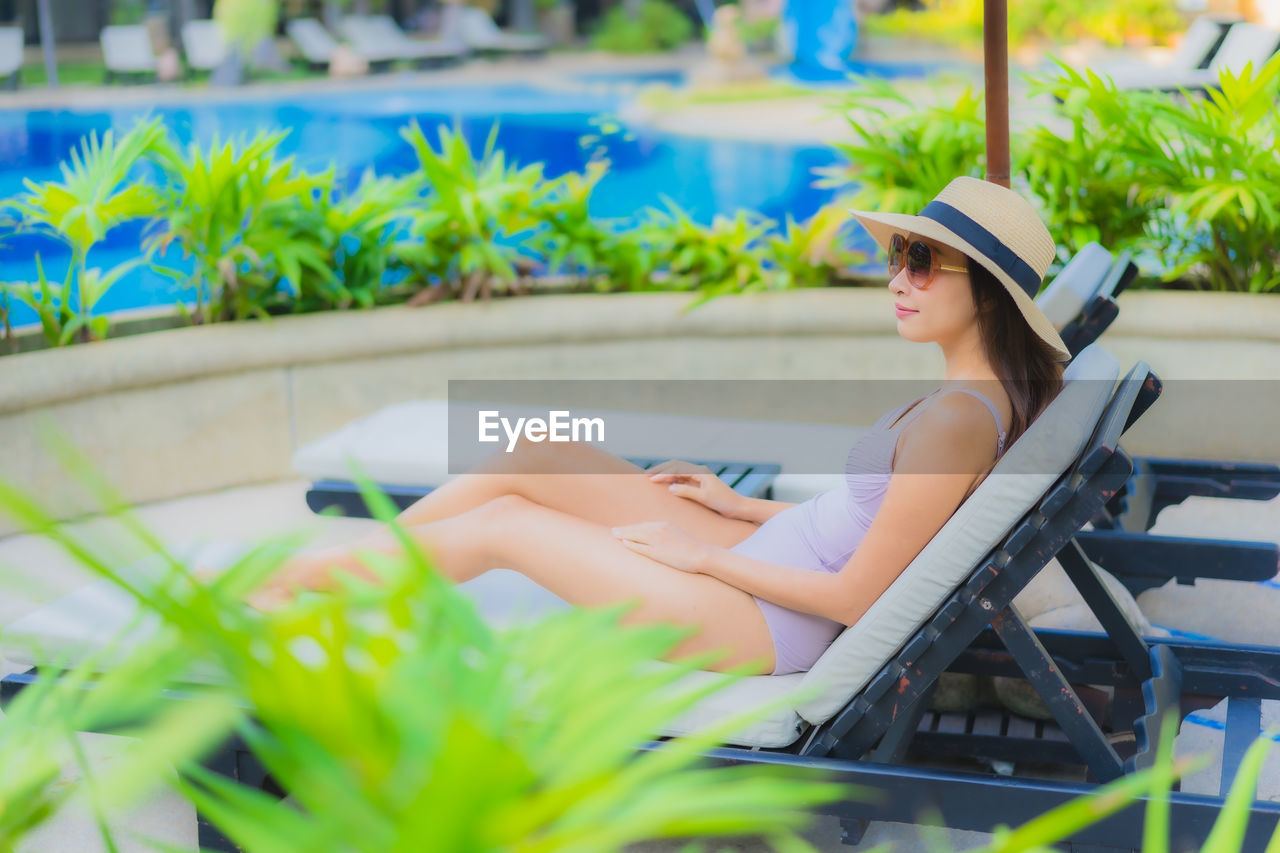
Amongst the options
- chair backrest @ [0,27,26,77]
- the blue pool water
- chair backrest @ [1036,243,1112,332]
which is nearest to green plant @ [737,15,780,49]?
the blue pool water

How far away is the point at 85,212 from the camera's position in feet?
14.4

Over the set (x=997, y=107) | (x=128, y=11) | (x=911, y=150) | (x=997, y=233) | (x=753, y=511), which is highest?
(x=128, y=11)

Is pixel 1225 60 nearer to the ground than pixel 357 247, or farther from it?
farther from it

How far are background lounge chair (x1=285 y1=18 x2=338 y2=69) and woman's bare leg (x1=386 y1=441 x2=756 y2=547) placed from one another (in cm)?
2069

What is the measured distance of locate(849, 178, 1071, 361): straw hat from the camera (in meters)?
2.23

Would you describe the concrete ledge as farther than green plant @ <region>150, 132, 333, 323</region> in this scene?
No

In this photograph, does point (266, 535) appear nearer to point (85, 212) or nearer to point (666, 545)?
point (666, 545)

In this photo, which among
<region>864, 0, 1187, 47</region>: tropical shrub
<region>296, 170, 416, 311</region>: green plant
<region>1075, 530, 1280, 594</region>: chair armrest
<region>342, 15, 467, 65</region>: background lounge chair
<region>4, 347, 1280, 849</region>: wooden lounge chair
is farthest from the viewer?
<region>342, 15, 467, 65</region>: background lounge chair

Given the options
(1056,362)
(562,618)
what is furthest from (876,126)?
(562,618)

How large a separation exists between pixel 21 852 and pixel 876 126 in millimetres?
4130

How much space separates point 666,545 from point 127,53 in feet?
63.9

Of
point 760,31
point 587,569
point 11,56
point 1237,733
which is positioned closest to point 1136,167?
point 1237,733

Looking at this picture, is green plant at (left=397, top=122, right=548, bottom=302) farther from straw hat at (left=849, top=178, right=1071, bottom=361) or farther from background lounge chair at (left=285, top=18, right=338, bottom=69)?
background lounge chair at (left=285, top=18, right=338, bottom=69)

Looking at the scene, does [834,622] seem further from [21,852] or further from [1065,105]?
[1065,105]
